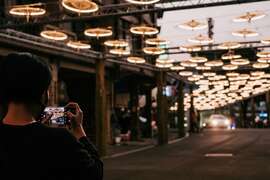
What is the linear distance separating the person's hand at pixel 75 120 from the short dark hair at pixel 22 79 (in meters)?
0.30

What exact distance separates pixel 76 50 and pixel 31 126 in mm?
22153

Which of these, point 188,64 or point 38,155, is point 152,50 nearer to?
point 188,64

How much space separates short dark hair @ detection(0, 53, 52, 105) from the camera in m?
2.46

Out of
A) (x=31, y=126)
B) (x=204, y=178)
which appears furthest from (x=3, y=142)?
(x=204, y=178)

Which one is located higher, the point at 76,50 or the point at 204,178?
the point at 76,50

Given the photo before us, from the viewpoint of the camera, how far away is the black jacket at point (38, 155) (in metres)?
2.41

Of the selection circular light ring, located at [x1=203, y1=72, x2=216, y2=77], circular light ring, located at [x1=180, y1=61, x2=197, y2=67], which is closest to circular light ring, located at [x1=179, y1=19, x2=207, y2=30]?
circular light ring, located at [x1=180, y1=61, x2=197, y2=67]

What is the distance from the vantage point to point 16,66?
247 cm

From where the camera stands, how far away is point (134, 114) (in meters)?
42.0

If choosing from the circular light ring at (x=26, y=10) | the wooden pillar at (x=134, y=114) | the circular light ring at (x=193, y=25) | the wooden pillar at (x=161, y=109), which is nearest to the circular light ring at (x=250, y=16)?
the circular light ring at (x=193, y=25)

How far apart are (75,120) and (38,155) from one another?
407mm

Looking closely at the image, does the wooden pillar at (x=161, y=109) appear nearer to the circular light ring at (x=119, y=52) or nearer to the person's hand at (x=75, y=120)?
the circular light ring at (x=119, y=52)

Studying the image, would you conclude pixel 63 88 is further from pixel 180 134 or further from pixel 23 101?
pixel 23 101

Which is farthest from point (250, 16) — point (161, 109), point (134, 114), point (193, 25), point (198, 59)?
point (134, 114)
